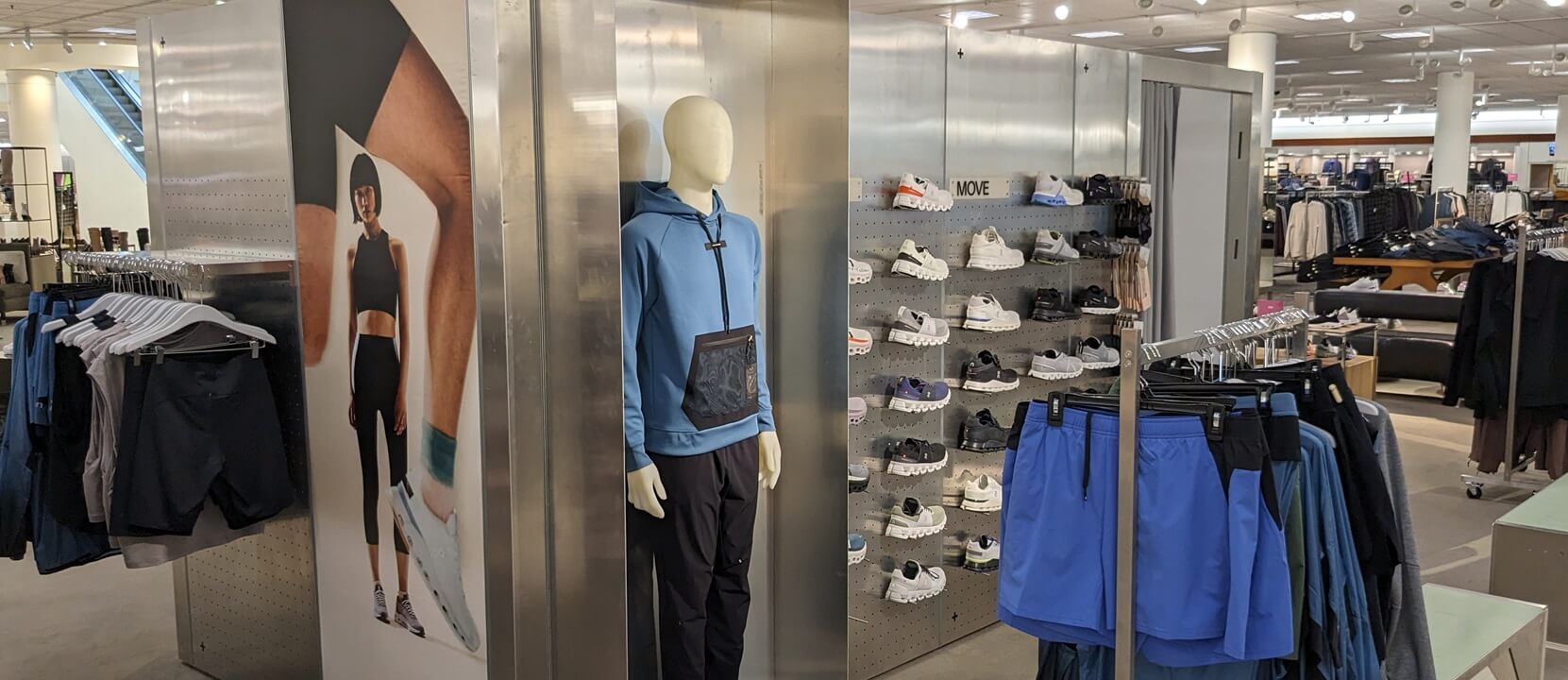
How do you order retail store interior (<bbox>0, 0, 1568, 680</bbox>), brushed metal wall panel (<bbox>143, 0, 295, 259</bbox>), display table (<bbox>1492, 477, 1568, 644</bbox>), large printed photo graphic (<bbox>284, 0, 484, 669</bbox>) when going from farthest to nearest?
1. display table (<bbox>1492, 477, 1568, 644</bbox>)
2. brushed metal wall panel (<bbox>143, 0, 295, 259</bbox>)
3. large printed photo graphic (<bbox>284, 0, 484, 669</bbox>)
4. retail store interior (<bbox>0, 0, 1568, 680</bbox>)

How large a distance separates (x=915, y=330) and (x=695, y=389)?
121 centimetres

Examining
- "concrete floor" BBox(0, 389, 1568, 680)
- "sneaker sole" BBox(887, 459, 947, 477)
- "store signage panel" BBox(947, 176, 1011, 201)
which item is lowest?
"concrete floor" BBox(0, 389, 1568, 680)

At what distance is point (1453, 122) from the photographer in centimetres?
1655

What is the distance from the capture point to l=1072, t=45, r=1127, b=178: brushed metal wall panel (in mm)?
4957

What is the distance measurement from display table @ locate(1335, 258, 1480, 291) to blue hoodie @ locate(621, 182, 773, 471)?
9666 mm

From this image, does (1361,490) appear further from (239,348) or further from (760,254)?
(239,348)

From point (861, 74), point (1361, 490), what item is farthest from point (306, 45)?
point (1361, 490)

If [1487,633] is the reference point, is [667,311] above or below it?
above

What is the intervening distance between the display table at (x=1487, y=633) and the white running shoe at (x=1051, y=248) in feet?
5.61

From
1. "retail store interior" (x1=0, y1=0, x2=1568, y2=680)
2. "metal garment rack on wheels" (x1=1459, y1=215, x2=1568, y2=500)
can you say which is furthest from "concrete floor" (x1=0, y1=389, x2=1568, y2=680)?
"metal garment rack on wheels" (x1=1459, y1=215, x2=1568, y2=500)

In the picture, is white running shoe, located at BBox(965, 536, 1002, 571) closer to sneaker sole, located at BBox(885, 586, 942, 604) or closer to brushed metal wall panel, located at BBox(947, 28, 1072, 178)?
sneaker sole, located at BBox(885, 586, 942, 604)

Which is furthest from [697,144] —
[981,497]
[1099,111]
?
[1099,111]

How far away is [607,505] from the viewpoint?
281 cm

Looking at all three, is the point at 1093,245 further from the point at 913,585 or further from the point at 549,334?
the point at 549,334
